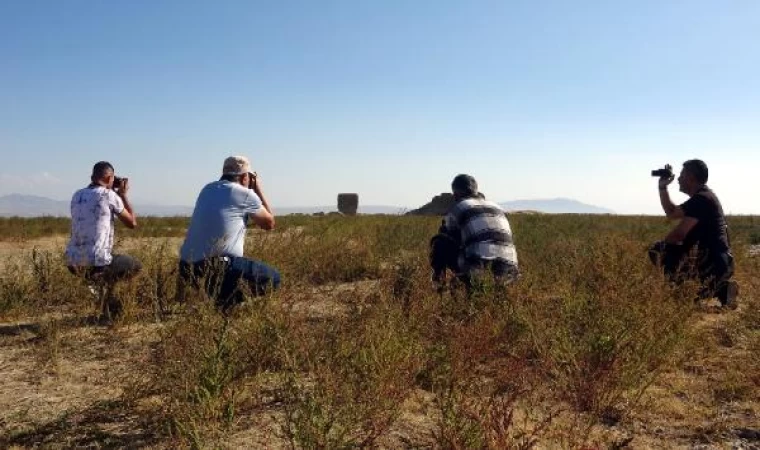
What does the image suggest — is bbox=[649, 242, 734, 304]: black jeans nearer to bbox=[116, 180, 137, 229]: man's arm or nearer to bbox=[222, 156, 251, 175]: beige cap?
bbox=[222, 156, 251, 175]: beige cap

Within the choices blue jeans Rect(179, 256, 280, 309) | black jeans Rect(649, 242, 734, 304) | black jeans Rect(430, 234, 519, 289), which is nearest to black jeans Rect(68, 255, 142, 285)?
blue jeans Rect(179, 256, 280, 309)

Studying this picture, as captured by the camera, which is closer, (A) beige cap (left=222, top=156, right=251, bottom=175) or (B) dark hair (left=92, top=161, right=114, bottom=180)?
(A) beige cap (left=222, top=156, right=251, bottom=175)

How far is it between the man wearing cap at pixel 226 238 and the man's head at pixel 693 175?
4079 mm

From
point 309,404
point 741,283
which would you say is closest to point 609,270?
point 741,283

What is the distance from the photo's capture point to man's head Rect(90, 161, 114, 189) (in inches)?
195

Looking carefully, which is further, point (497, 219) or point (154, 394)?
point (497, 219)

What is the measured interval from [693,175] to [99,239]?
5524 mm

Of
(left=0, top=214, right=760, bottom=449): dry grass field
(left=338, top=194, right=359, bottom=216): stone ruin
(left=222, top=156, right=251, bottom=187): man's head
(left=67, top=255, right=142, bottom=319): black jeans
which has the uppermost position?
(left=338, top=194, right=359, bottom=216): stone ruin

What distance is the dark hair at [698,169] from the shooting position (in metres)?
5.49

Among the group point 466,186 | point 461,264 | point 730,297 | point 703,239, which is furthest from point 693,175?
point 461,264

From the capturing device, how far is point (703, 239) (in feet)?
17.8

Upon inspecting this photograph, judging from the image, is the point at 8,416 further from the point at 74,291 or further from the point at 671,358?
the point at 671,358

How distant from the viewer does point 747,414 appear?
10.2 feet

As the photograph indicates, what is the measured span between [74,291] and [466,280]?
3.66 meters
